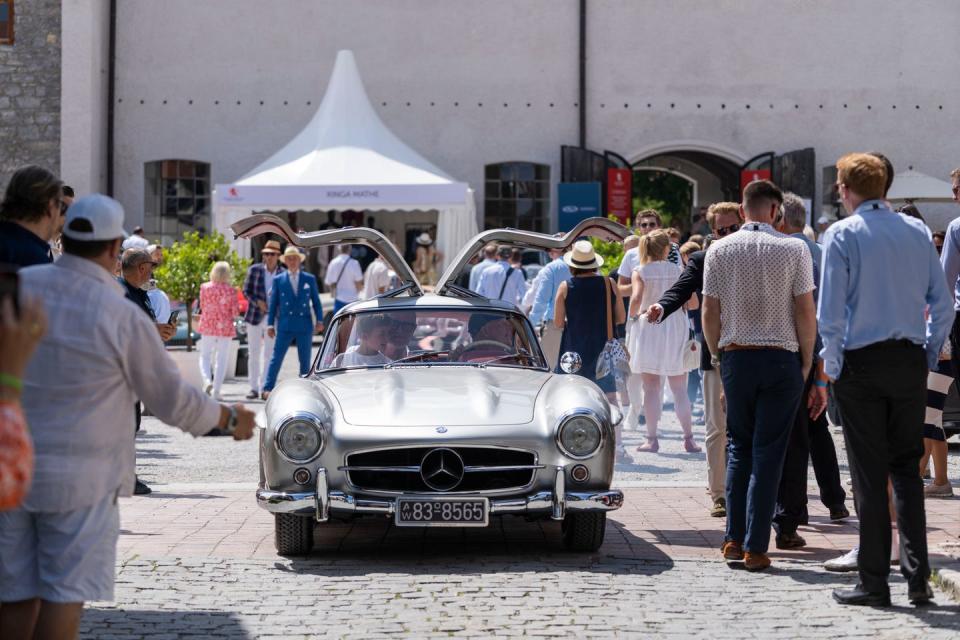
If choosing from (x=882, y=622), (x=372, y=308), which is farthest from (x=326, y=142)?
(x=882, y=622)

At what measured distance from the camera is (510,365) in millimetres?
8188

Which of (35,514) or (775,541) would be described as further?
(775,541)

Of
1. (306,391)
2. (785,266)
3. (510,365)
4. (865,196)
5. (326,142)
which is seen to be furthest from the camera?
(326,142)

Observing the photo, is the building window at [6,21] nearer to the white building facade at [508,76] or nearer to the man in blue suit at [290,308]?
the white building facade at [508,76]

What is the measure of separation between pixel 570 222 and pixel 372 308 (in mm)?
19897

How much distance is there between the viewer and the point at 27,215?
5.34m

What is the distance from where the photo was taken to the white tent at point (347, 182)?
74.6ft

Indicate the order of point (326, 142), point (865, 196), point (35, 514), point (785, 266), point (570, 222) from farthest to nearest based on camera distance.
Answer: point (570, 222) → point (326, 142) → point (785, 266) → point (865, 196) → point (35, 514)

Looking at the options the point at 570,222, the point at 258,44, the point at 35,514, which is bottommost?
the point at 35,514

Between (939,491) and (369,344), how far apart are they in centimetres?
382

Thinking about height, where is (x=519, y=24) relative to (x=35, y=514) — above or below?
above

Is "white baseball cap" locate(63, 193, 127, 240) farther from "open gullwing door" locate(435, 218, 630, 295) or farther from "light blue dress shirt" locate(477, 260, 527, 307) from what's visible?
"light blue dress shirt" locate(477, 260, 527, 307)

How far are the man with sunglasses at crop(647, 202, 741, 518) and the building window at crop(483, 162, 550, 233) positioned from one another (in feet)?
68.1

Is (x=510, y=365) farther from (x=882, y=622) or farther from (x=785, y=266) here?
(x=882, y=622)
